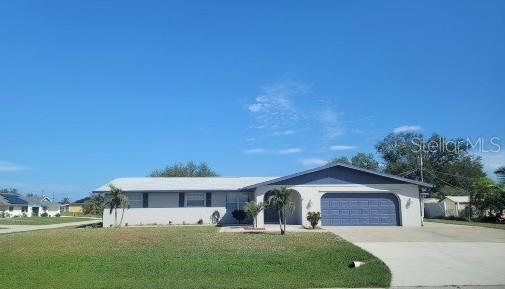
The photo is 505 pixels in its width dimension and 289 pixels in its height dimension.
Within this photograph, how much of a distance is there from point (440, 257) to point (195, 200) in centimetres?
2213

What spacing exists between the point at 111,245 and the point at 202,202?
15.5 m

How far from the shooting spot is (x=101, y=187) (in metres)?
34.6

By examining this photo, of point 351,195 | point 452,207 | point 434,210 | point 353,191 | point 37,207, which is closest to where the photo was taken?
point 353,191

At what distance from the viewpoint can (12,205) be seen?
74000mm

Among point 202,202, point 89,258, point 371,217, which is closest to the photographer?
point 89,258

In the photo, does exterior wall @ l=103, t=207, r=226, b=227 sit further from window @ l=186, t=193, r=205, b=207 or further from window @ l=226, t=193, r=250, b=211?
window @ l=226, t=193, r=250, b=211

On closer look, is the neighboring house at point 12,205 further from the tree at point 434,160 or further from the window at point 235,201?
the tree at point 434,160

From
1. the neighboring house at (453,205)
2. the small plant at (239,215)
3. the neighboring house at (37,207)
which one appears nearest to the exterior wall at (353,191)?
the small plant at (239,215)

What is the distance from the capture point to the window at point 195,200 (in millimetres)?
34031

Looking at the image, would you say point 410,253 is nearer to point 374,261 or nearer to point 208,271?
point 374,261

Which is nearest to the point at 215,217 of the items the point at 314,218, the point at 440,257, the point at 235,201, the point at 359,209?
the point at 235,201

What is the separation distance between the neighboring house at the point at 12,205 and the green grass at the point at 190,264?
194 feet

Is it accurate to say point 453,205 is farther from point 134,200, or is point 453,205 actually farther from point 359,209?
point 134,200

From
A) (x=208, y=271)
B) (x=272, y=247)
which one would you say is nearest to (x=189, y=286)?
(x=208, y=271)
